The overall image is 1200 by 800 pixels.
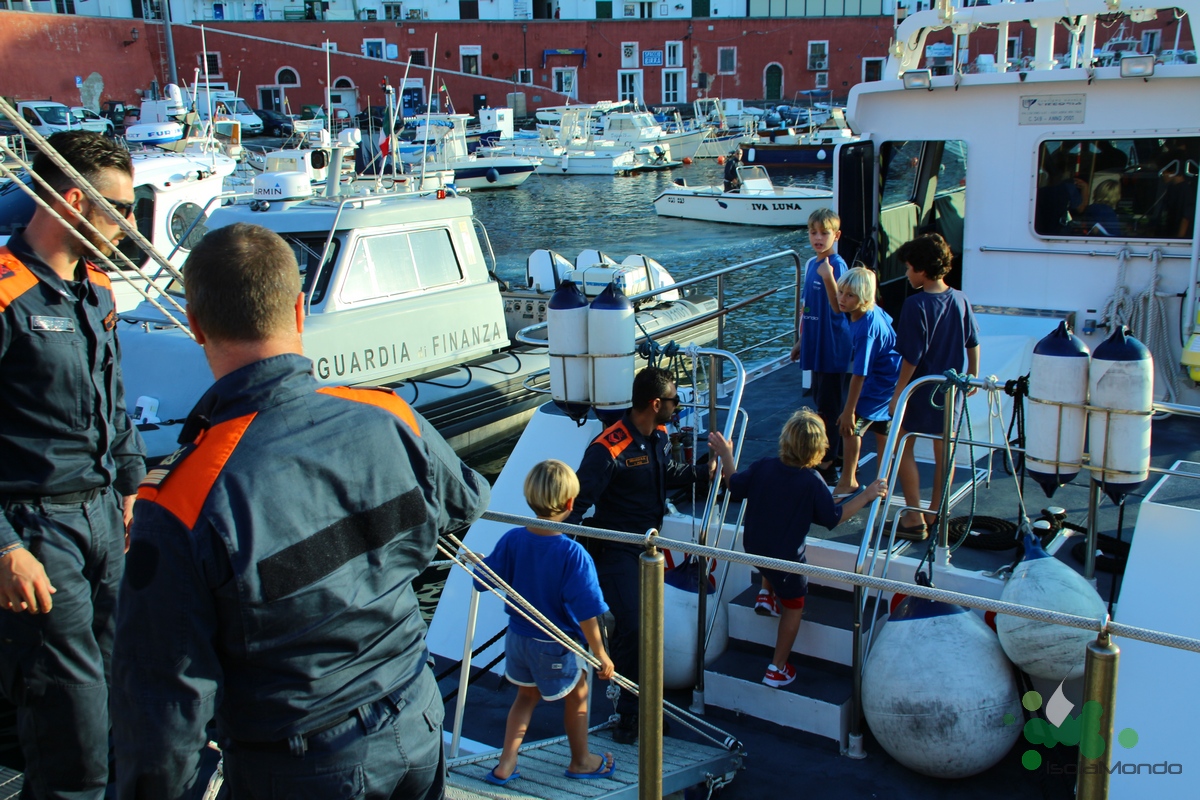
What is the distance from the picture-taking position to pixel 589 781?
146 inches

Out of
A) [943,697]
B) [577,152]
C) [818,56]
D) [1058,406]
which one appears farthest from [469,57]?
[943,697]

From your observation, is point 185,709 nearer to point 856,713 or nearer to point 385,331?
point 856,713

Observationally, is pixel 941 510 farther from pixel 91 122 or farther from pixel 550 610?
pixel 91 122

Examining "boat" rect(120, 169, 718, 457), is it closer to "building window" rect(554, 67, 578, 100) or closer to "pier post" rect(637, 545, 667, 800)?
"pier post" rect(637, 545, 667, 800)

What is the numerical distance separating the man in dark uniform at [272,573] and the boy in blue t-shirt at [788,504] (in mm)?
2547

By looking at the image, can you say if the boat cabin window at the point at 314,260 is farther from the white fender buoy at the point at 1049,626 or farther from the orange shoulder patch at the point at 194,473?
the orange shoulder patch at the point at 194,473

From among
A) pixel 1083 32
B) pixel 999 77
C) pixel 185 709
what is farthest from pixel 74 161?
pixel 1083 32

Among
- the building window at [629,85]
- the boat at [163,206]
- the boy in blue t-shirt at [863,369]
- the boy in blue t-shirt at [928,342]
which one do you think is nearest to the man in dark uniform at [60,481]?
the boy in blue t-shirt at [863,369]

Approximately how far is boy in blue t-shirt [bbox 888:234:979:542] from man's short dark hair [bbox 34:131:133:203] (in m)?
3.51

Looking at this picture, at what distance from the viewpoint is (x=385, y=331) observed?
9.14m

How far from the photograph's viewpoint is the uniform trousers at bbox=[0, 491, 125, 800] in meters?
2.69

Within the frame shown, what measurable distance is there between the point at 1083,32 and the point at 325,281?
20.9 feet

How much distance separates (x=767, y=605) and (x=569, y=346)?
Result: 169 centimetres

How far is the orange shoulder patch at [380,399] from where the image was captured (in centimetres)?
188
